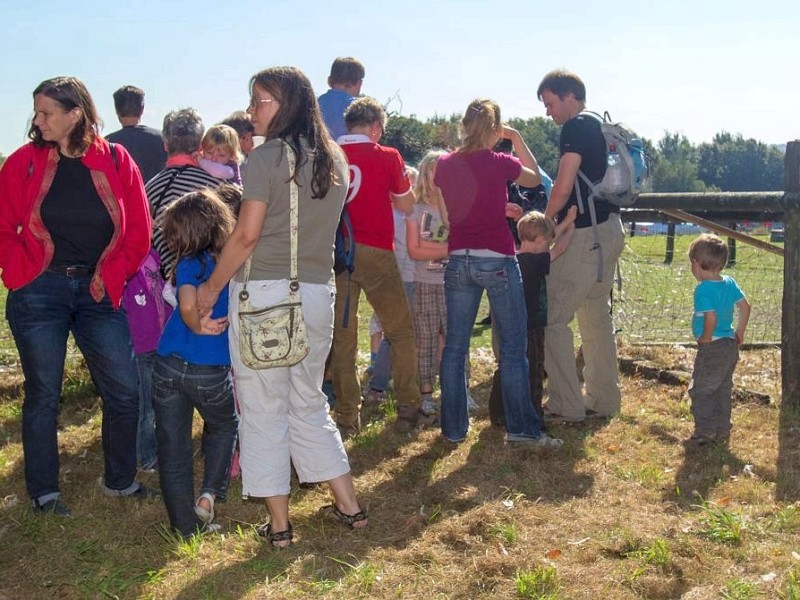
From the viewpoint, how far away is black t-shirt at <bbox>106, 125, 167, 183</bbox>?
6.34m

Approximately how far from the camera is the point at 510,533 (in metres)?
4.19

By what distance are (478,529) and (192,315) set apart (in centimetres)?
160

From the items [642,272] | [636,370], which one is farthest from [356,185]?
[642,272]

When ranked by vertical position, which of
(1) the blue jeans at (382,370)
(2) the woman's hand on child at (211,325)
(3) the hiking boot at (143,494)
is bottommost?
(3) the hiking boot at (143,494)

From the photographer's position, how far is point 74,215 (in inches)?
176

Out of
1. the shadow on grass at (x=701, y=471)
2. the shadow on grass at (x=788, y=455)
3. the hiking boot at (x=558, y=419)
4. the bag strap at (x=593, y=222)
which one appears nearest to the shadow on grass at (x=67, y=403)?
the hiking boot at (x=558, y=419)

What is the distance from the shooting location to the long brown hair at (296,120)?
386 cm

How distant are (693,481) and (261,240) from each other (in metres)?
2.71

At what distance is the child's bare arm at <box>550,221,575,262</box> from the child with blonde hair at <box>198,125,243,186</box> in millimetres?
2064

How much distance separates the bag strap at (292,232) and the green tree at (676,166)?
82241 mm

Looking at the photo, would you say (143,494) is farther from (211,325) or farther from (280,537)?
(211,325)

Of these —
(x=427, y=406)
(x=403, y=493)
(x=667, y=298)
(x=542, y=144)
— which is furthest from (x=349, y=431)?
(x=542, y=144)

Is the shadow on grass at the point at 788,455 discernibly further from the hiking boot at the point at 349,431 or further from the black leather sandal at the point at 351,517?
the hiking boot at the point at 349,431

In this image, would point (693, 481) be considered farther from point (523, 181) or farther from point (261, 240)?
point (261, 240)
